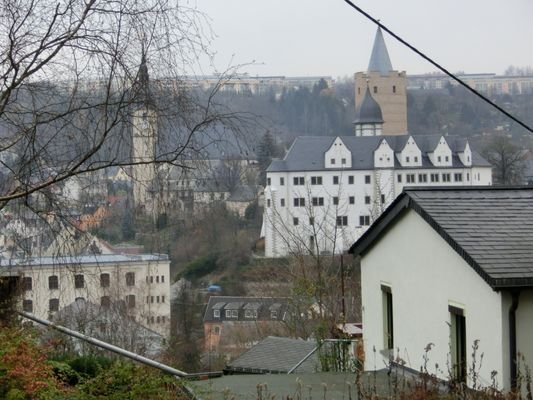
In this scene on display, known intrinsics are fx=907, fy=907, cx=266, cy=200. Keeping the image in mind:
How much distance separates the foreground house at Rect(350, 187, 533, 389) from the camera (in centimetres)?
801

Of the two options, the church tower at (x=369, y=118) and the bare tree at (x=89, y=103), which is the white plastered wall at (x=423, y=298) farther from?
the church tower at (x=369, y=118)

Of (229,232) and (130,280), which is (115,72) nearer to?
(130,280)

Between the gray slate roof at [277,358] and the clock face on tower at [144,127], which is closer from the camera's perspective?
the clock face on tower at [144,127]

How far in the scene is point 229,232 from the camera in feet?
189

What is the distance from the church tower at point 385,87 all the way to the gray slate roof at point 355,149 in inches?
1081

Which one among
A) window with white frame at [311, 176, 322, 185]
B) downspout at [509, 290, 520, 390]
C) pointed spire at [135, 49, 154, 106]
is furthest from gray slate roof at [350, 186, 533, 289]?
window with white frame at [311, 176, 322, 185]

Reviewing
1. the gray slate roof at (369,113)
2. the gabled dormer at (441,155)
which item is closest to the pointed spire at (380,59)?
the gray slate roof at (369,113)

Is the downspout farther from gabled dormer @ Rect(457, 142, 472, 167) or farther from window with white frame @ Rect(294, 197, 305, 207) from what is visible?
gabled dormer @ Rect(457, 142, 472, 167)

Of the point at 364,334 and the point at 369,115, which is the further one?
the point at 369,115

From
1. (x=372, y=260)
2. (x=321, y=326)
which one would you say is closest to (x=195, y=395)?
(x=372, y=260)

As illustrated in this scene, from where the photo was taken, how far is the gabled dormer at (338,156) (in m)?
71.1

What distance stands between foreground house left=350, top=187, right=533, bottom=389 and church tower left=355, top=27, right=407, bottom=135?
297ft

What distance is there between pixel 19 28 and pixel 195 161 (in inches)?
55.2

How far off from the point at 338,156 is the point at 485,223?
205 feet
